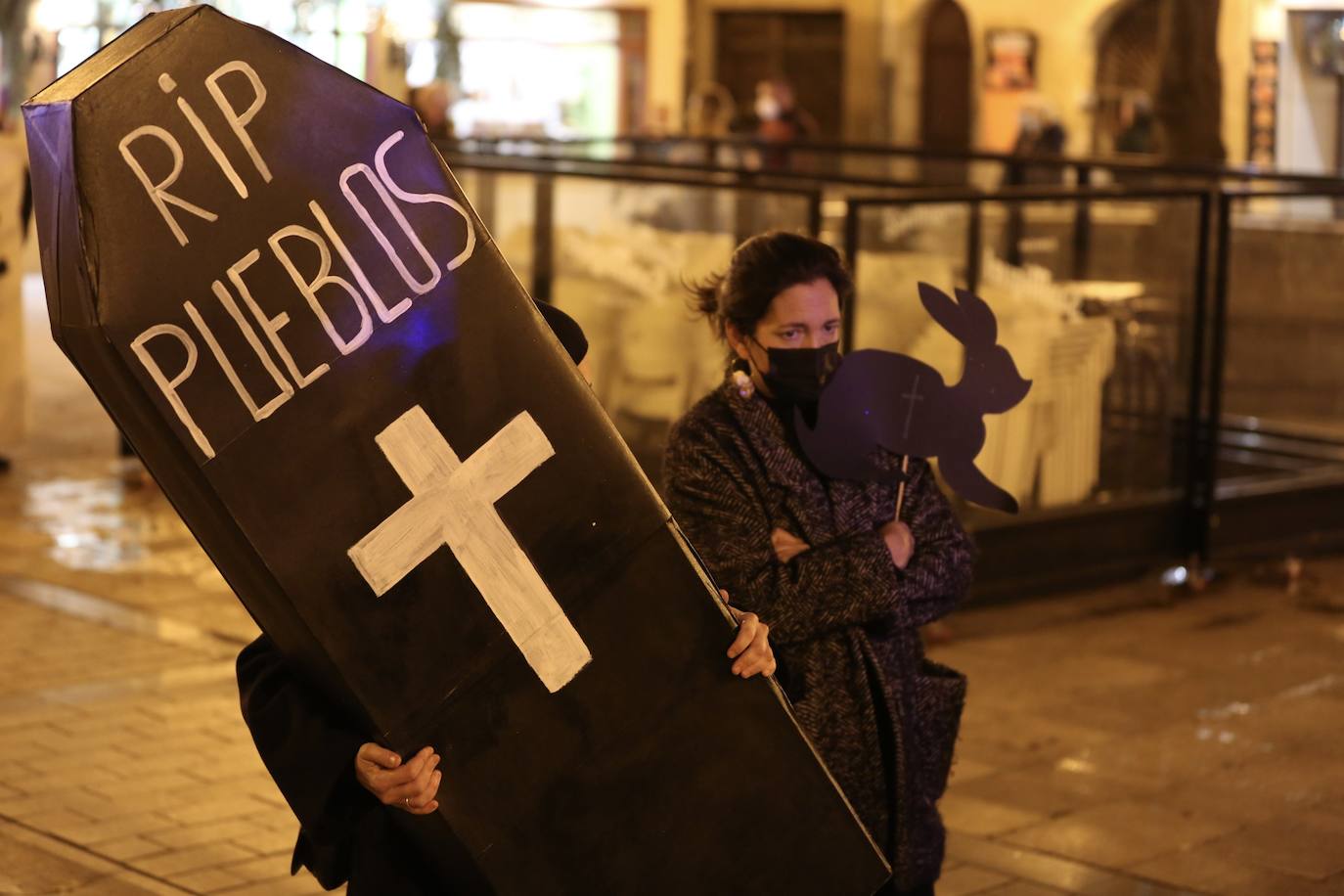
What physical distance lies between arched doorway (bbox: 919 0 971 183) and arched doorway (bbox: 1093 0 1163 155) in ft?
9.91

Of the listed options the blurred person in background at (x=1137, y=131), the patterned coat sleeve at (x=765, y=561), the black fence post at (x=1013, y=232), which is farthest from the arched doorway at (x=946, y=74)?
the patterned coat sleeve at (x=765, y=561)

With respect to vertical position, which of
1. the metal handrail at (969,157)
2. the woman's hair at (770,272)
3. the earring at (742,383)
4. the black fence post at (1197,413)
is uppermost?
the metal handrail at (969,157)

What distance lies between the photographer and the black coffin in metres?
2.12

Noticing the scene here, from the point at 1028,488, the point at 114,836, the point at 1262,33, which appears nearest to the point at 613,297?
the point at 1028,488

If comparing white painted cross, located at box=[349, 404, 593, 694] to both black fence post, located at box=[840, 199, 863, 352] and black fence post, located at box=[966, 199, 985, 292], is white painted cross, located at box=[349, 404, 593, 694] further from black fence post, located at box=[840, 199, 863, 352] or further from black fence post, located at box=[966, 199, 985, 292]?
black fence post, located at box=[966, 199, 985, 292]

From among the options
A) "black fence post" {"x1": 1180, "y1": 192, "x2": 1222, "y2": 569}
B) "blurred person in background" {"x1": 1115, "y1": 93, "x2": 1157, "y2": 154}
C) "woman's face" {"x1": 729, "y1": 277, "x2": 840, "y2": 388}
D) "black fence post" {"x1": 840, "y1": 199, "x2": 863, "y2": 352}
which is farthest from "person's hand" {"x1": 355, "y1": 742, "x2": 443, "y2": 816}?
"blurred person in background" {"x1": 1115, "y1": 93, "x2": 1157, "y2": 154}

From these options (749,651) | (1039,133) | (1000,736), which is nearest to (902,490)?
(749,651)

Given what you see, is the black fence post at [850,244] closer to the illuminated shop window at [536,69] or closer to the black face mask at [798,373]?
the black face mask at [798,373]

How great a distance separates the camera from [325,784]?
2.54m

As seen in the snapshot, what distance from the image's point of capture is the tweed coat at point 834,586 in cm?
320

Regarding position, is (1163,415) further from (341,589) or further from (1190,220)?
(341,589)

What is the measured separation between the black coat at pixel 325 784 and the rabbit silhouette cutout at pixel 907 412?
0.96m

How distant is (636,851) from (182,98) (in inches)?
41.1

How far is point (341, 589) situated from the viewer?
7.29 ft
